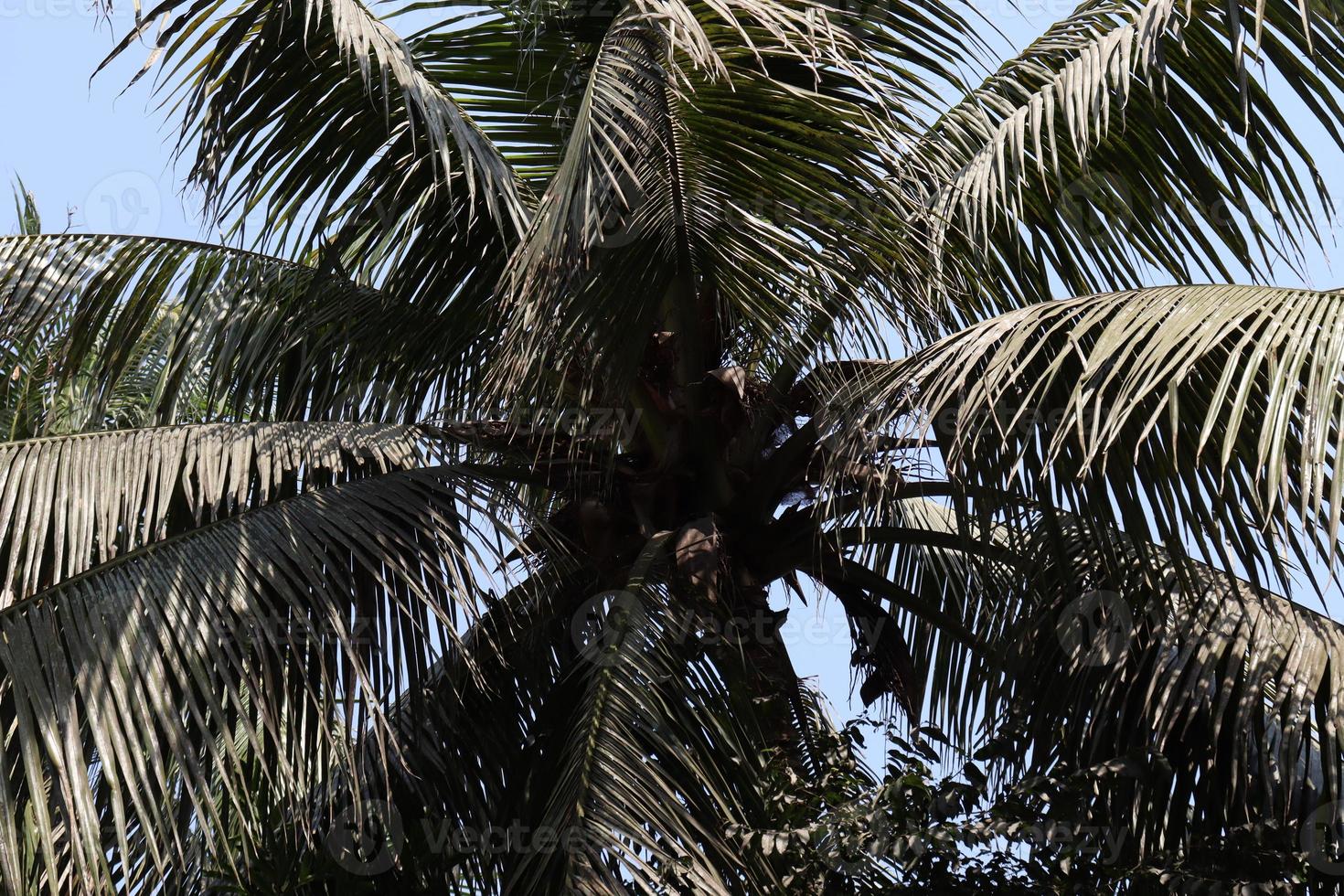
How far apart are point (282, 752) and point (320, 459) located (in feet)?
4.11

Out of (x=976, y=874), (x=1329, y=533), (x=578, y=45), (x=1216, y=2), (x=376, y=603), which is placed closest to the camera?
(x=1329, y=533)

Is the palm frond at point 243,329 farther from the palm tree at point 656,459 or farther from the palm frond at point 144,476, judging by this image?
the palm frond at point 144,476

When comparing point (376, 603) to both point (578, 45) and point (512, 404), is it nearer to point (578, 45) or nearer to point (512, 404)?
point (512, 404)

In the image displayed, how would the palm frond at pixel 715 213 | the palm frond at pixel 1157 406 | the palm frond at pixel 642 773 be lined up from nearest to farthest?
the palm frond at pixel 1157 406, the palm frond at pixel 642 773, the palm frond at pixel 715 213

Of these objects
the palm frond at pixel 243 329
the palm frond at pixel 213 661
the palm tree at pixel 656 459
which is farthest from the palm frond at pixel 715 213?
the palm frond at pixel 243 329

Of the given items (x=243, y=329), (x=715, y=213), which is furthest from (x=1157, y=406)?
(x=243, y=329)

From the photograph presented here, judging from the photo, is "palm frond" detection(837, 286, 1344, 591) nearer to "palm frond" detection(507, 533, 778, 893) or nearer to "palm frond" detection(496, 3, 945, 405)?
"palm frond" detection(496, 3, 945, 405)

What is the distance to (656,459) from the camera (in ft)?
16.7

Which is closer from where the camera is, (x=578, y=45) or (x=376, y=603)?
(x=376, y=603)

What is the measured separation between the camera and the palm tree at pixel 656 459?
376 centimetres

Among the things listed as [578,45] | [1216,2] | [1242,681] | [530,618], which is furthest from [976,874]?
[578,45]

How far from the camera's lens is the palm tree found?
3.76 metres

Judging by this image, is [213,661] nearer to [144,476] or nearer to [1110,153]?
[144,476]

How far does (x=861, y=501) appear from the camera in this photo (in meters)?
4.82
